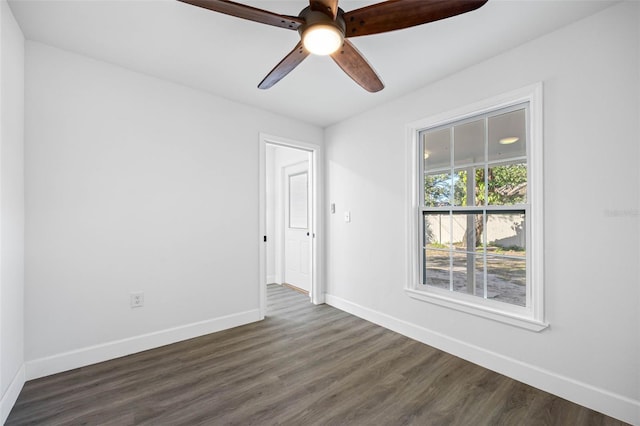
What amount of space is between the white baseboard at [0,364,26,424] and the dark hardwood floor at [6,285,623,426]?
0.13 feet

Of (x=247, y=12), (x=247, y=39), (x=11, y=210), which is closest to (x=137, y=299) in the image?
Result: (x=11, y=210)

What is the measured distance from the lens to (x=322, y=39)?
5.03 feet

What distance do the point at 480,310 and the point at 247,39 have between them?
2.72 m

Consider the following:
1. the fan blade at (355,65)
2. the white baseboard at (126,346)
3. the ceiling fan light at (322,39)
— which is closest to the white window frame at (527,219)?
the fan blade at (355,65)

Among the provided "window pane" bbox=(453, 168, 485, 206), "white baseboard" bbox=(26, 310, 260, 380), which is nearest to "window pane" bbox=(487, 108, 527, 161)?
"window pane" bbox=(453, 168, 485, 206)

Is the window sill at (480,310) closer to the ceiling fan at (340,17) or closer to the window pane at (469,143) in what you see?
the window pane at (469,143)

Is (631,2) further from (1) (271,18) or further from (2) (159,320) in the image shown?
(2) (159,320)

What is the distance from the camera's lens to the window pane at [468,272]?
2.53m

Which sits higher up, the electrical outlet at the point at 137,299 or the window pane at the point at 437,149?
the window pane at the point at 437,149

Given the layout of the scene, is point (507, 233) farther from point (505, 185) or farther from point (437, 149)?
point (437, 149)

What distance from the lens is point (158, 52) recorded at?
2295mm

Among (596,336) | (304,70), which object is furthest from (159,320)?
(596,336)

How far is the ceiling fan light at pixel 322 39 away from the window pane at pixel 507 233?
5.98 feet

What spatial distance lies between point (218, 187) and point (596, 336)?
322 cm
